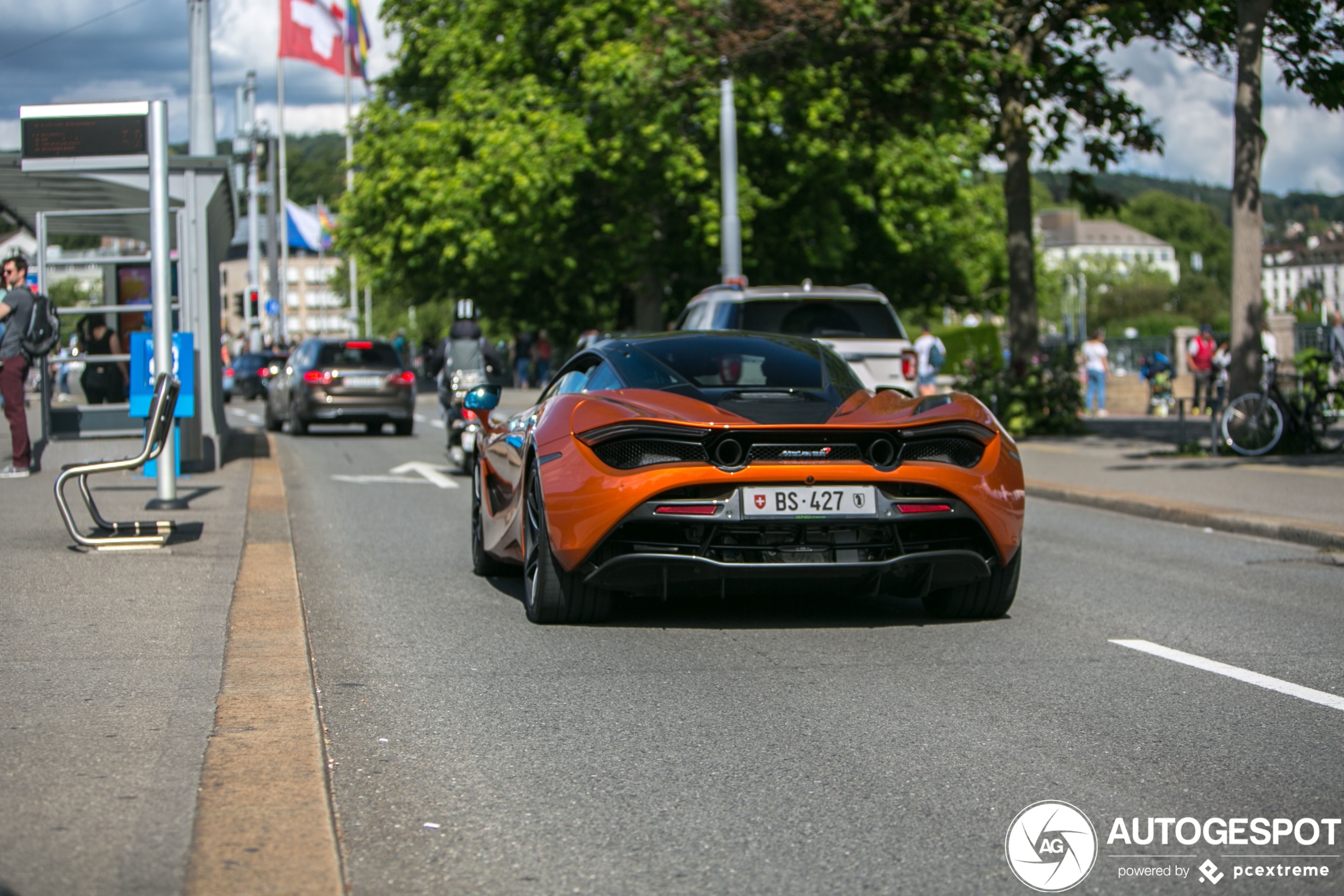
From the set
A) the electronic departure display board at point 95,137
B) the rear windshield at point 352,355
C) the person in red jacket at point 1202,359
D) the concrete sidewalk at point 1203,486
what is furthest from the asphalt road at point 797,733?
the person in red jacket at point 1202,359

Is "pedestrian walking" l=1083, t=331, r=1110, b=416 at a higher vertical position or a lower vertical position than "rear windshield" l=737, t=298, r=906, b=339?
lower

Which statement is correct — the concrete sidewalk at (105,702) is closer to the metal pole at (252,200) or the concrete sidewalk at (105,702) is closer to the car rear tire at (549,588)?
the car rear tire at (549,588)

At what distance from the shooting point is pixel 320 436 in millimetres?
24734

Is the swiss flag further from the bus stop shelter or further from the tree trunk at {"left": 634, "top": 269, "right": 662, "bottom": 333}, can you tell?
the bus stop shelter

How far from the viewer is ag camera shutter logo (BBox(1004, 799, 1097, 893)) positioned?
3.62 metres

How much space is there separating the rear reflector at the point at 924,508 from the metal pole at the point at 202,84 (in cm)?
1177

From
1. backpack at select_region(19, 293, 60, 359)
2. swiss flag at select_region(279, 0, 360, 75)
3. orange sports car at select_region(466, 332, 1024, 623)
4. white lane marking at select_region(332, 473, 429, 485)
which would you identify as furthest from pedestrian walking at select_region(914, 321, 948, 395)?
swiss flag at select_region(279, 0, 360, 75)

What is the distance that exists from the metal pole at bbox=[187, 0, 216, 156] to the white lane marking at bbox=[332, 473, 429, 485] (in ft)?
11.7

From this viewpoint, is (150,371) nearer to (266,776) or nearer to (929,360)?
(266,776)

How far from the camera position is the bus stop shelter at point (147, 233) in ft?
49.2

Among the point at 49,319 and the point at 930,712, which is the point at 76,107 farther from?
the point at 930,712

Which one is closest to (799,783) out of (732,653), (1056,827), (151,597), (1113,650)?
(1056,827)

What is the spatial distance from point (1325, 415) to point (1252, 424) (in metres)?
0.97

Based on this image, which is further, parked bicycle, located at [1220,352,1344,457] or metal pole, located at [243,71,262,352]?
metal pole, located at [243,71,262,352]
